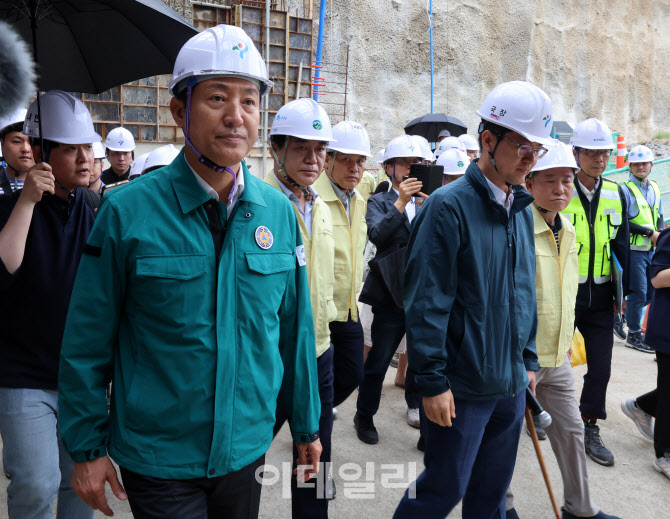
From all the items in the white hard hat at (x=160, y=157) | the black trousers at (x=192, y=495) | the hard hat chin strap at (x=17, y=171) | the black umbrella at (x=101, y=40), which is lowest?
the black trousers at (x=192, y=495)

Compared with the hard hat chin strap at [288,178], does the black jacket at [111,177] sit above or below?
below

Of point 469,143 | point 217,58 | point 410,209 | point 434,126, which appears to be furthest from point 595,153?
point 434,126

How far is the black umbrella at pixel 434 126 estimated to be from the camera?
40.6ft

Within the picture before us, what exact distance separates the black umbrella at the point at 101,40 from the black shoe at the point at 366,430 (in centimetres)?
289

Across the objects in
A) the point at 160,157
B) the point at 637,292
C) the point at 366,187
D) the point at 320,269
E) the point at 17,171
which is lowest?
the point at 637,292

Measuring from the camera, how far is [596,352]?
A: 448cm

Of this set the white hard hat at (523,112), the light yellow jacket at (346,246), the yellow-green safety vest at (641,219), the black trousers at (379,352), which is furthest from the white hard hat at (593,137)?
the yellow-green safety vest at (641,219)

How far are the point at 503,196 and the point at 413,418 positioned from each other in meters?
2.80

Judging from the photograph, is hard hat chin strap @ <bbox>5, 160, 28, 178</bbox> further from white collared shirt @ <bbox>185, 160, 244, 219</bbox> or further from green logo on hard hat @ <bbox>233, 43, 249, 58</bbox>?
green logo on hard hat @ <bbox>233, 43, 249, 58</bbox>

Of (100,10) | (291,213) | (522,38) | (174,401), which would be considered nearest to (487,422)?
(291,213)

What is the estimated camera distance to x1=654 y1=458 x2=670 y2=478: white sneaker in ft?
14.2

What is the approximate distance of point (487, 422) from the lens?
8.84 feet

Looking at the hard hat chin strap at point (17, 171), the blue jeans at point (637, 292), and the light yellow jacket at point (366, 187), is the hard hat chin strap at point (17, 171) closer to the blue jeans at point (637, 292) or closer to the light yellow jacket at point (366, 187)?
the light yellow jacket at point (366, 187)

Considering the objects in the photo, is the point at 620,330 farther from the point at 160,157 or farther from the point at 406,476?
the point at 160,157
